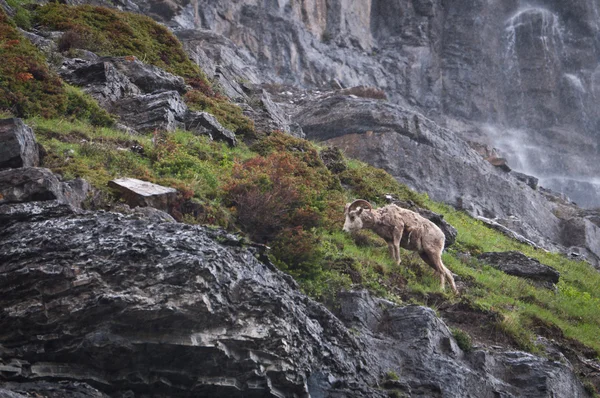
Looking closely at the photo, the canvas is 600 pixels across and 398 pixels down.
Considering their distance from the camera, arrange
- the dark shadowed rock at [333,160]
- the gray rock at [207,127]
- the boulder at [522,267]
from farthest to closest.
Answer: the dark shadowed rock at [333,160]
the gray rock at [207,127]
the boulder at [522,267]

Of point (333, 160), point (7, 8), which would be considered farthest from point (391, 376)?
point (7, 8)

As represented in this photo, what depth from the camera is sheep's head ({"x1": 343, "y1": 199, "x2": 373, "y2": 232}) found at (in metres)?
15.4

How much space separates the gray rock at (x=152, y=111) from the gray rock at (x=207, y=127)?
214mm

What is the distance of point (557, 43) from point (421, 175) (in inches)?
1339

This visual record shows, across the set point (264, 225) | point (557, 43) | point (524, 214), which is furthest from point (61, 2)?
point (557, 43)

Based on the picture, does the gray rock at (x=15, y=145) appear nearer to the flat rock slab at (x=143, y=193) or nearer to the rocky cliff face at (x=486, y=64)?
the flat rock slab at (x=143, y=193)

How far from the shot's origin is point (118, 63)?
21344 mm

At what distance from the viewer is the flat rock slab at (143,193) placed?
11.4 metres

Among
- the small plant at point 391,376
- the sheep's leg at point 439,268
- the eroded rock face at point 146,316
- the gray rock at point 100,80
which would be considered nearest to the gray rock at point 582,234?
the sheep's leg at point 439,268

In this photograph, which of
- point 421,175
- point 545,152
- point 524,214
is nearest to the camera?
point 421,175

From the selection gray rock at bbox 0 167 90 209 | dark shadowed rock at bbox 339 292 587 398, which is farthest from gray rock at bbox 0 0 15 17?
dark shadowed rock at bbox 339 292 587 398

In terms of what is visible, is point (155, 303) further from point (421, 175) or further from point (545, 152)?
point (545, 152)

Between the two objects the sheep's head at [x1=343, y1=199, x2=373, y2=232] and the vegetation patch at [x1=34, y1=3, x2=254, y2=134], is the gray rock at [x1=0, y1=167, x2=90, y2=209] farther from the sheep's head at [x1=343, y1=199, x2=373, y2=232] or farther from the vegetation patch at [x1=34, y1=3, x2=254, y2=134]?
the vegetation patch at [x1=34, y1=3, x2=254, y2=134]

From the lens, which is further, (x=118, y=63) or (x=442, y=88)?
(x=442, y=88)
